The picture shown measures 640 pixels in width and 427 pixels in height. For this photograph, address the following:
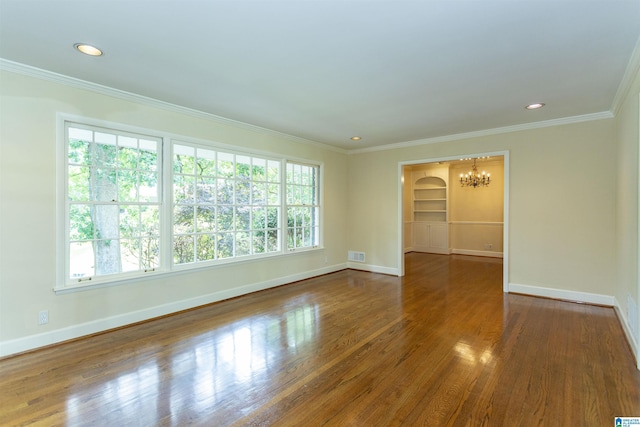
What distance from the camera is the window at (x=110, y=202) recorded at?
10.3ft

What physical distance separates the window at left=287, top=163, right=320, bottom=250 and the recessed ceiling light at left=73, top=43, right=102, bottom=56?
3257 mm

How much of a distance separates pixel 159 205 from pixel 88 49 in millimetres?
1791

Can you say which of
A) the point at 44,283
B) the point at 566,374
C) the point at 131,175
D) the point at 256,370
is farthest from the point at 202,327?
the point at 566,374

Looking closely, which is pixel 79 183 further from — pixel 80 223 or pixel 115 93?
pixel 115 93

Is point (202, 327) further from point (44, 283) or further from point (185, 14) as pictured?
point (185, 14)

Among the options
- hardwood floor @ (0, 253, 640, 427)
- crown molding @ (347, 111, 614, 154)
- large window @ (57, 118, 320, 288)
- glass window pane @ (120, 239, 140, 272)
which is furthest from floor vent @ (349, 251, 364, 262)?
glass window pane @ (120, 239, 140, 272)

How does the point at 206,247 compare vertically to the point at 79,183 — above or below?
below

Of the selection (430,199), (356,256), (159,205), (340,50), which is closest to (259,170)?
(159,205)

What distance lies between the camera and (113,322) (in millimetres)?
3342

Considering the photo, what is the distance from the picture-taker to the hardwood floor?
197cm

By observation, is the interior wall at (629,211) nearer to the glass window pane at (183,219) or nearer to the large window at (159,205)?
the large window at (159,205)

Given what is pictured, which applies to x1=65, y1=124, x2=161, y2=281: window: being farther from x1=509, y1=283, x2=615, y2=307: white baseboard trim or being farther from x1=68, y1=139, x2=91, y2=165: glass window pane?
x1=509, y1=283, x2=615, y2=307: white baseboard trim

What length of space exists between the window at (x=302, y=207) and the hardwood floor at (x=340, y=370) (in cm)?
179

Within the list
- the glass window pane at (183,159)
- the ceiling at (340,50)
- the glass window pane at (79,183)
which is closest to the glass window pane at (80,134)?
the glass window pane at (79,183)
